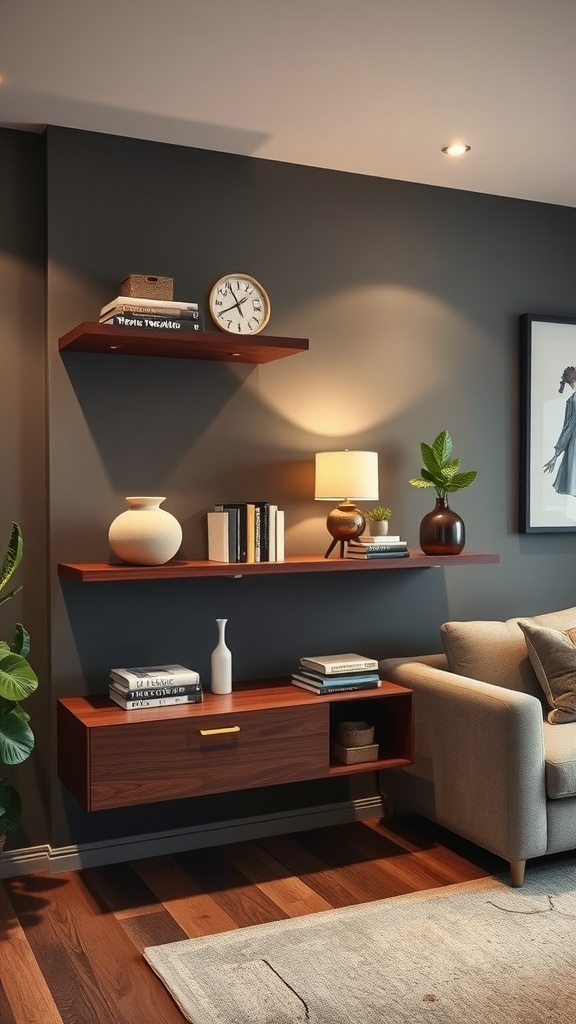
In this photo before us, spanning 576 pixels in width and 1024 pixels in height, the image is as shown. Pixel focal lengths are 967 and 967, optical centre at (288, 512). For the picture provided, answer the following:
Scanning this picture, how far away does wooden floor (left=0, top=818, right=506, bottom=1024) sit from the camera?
99.3 inches

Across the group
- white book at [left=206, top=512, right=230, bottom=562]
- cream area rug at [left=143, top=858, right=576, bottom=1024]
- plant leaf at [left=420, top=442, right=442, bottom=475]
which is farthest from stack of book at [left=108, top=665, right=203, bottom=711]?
plant leaf at [left=420, top=442, right=442, bottom=475]

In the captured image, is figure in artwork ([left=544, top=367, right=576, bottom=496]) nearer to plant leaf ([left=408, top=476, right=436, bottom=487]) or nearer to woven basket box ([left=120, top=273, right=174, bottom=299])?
plant leaf ([left=408, top=476, right=436, bottom=487])

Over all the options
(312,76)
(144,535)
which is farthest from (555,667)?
(312,76)

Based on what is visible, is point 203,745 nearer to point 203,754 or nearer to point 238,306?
point 203,754

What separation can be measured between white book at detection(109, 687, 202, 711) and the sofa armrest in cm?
84

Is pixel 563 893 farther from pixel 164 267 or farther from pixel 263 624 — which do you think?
pixel 164 267

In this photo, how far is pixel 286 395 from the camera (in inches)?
147

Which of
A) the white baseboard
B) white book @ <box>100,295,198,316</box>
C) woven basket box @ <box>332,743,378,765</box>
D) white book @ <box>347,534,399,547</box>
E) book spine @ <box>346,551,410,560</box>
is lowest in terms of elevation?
the white baseboard

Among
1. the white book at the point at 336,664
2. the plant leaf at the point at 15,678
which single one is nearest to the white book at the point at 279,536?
the white book at the point at 336,664

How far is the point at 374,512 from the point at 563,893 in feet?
4.86

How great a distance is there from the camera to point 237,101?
10.2 ft

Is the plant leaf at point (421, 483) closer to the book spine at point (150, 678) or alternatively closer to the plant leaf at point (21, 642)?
the book spine at point (150, 678)

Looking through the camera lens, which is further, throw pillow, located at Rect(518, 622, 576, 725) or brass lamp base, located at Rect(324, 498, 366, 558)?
brass lamp base, located at Rect(324, 498, 366, 558)

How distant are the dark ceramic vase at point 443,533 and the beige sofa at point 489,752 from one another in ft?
1.00
